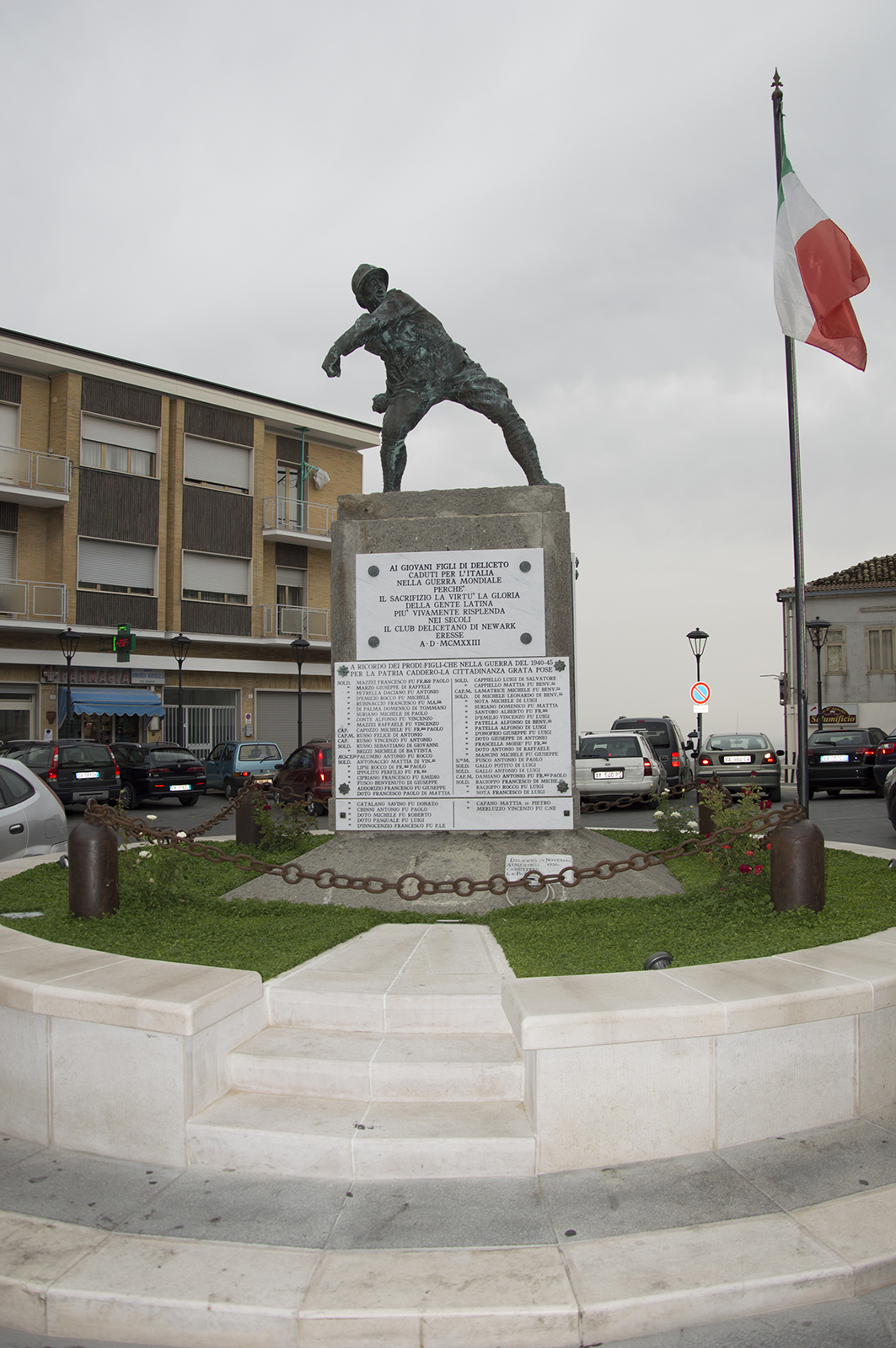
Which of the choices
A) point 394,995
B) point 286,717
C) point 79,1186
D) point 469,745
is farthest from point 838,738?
point 79,1186

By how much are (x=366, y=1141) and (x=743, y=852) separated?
3284 millimetres

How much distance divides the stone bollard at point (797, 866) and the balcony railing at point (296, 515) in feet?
97.1

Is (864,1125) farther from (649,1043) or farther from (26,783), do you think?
(26,783)

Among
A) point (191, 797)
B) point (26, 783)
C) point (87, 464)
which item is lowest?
point (191, 797)

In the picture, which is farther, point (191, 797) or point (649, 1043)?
point (191, 797)

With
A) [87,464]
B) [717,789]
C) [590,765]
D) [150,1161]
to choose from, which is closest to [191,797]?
[590,765]

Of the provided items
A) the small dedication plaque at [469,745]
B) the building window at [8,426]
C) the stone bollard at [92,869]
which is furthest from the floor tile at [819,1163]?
the building window at [8,426]

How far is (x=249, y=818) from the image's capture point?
8289 millimetres

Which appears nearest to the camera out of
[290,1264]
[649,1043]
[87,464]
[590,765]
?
[290,1264]

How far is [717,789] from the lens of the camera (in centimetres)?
719

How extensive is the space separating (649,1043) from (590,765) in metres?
13.6

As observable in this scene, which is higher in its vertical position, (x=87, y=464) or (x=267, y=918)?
(x=87, y=464)

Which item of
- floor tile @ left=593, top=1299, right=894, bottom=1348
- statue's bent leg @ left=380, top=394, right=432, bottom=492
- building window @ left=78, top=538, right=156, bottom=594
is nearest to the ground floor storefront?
building window @ left=78, top=538, right=156, bottom=594

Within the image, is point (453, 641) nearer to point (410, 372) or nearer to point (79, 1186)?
point (410, 372)
